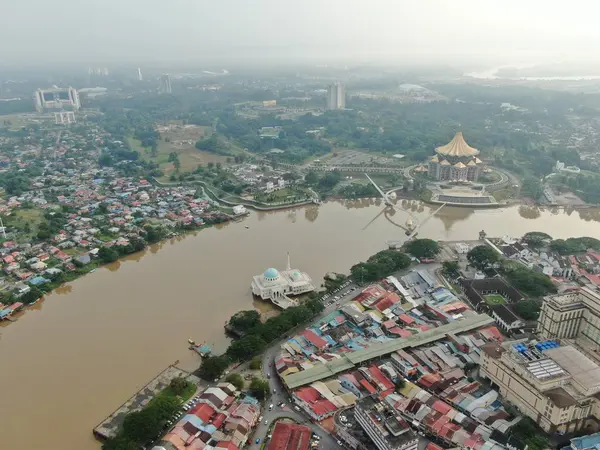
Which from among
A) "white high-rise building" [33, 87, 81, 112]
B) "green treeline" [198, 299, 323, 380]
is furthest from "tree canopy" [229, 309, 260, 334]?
"white high-rise building" [33, 87, 81, 112]

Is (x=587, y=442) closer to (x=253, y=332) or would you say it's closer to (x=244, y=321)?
(x=253, y=332)

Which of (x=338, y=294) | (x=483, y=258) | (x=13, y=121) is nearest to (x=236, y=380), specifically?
(x=338, y=294)

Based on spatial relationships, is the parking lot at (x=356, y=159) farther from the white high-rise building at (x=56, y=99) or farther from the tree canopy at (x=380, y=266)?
the white high-rise building at (x=56, y=99)

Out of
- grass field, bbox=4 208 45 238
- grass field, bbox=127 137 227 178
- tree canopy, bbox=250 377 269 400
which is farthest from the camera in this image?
grass field, bbox=127 137 227 178

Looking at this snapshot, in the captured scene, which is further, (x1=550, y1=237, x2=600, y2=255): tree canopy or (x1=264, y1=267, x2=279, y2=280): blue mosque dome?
(x1=550, y1=237, x2=600, y2=255): tree canopy

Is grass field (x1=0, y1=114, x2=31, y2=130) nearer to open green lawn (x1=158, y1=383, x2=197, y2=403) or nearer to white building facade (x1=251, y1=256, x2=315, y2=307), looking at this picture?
white building facade (x1=251, y1=256, x2=315, y2=307)

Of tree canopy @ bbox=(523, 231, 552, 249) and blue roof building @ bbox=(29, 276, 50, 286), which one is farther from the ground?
tree canopy @ bbox=(523, 231, 552, 249)

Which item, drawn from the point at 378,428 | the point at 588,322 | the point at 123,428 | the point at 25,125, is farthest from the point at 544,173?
the point at 25,125

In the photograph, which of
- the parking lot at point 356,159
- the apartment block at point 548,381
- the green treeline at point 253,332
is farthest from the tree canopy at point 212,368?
the parking lot at point 356,159
